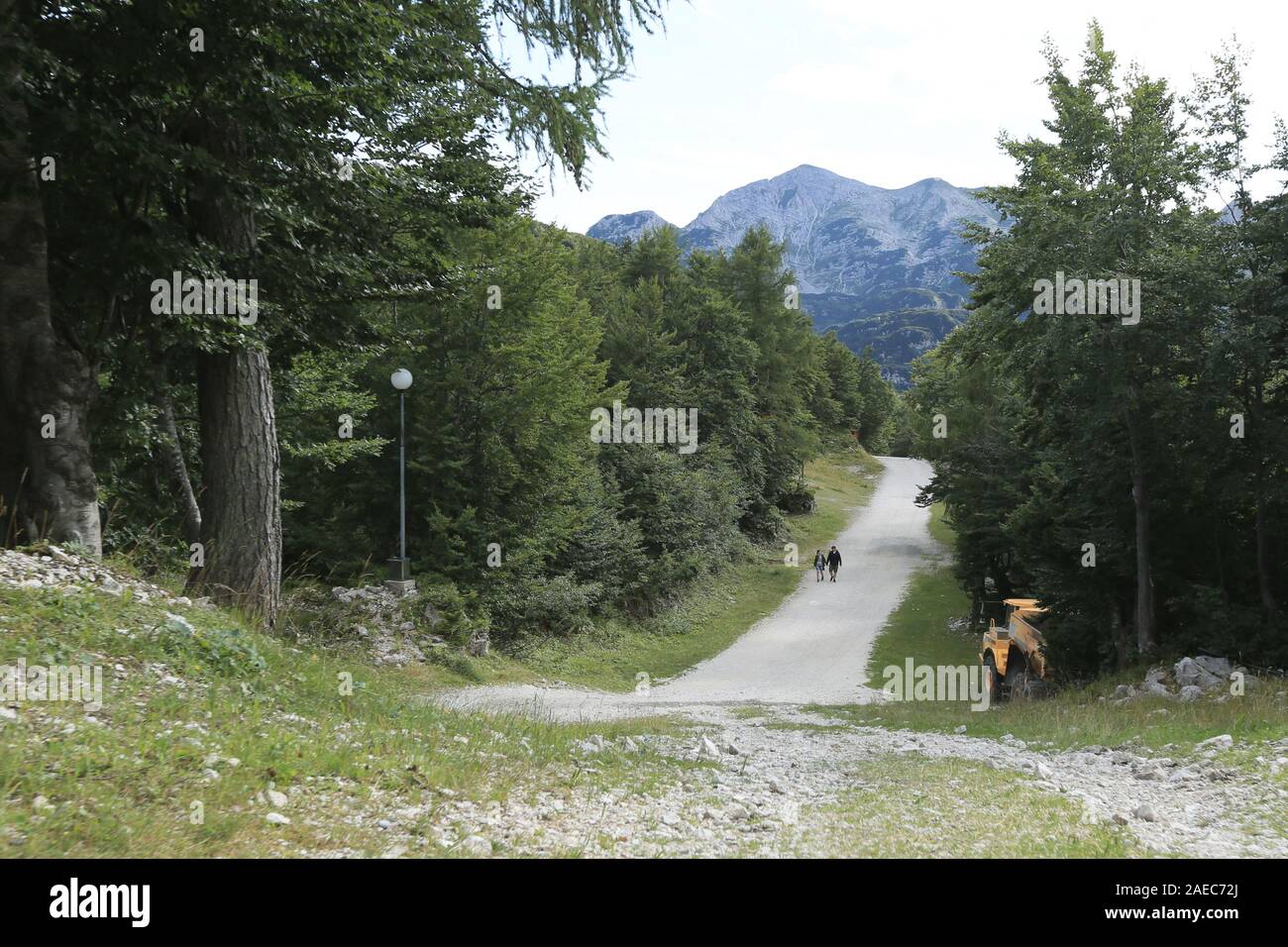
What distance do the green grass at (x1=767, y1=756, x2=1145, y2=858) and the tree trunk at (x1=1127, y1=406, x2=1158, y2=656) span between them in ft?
36.5

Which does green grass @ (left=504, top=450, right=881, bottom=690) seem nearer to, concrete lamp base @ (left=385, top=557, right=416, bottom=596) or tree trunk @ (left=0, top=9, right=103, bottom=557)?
concrete lamp base @ (left=385, top=557, right=416, bottom=596)

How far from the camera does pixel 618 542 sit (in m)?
27.4

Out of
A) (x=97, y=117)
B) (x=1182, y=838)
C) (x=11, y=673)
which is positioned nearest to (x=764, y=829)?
(x=1182, y=838)

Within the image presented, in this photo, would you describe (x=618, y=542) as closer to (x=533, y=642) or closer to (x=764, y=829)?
(x=533, y=642)

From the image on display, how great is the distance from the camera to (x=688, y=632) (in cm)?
2800

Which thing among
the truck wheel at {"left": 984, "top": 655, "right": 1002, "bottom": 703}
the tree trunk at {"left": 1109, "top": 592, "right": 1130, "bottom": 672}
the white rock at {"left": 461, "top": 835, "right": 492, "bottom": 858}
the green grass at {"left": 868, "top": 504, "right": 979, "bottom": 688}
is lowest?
the green grass at {"left": 868, "top": 504, "right": 979, "bottom": 688}

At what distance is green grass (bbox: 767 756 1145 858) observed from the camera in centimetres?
495

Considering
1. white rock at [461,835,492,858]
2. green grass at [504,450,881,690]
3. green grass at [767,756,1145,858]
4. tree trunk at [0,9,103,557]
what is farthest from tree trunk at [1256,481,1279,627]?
tree trunk at [0,9,103,557]

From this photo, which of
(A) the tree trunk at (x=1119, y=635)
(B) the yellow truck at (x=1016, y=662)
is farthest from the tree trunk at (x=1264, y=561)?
(B) the yellow truck at (x=1016, y=662)

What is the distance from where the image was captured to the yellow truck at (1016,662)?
1692cm

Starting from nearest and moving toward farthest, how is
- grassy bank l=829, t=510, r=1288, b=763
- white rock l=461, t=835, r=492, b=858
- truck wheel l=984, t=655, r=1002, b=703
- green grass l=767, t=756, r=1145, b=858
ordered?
white rock l=461, t=835, r=492, b=858, green grass l=767, t=756, r=1145, b=858, grassy bank l=829, t=510, r=1288, b=763, truck wheel l=984, t=655, r=1002, b=703

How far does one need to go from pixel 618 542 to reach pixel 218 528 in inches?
735
